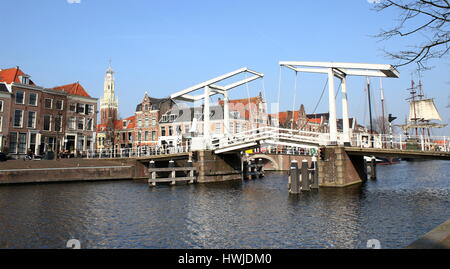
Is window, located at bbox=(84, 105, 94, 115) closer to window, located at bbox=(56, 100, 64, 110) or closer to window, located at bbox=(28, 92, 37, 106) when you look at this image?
window, located at bbox=(56, 100, 64, 110)

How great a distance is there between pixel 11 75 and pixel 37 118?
5.01 metres

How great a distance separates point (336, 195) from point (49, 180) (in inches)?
→ 721

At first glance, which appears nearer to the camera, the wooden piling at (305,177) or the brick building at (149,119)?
the wooden piling at (305,177)

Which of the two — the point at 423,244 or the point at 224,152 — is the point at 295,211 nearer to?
the point at 423,244

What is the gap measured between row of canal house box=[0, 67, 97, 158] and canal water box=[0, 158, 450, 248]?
19.3 metres

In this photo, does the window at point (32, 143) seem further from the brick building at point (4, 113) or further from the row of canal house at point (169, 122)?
the row of canal house at point (169, 122)

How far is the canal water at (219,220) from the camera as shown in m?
7.72

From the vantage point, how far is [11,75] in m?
33.2

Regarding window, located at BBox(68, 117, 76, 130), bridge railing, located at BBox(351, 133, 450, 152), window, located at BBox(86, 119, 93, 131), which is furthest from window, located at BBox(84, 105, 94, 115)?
bridge railing, located at BBox(351, 133, 450, 152)

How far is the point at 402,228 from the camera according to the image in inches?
343

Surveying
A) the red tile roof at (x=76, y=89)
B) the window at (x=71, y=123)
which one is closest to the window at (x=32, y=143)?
the window at (x=71, y=123)

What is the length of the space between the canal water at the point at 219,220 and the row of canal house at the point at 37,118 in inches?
761

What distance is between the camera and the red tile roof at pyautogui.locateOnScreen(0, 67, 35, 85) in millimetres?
32875
